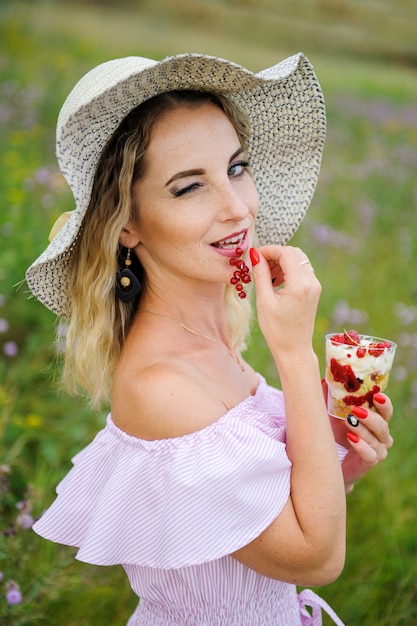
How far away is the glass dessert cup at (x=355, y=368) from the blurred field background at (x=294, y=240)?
836 mm

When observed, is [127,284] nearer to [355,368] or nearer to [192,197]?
[192,197]

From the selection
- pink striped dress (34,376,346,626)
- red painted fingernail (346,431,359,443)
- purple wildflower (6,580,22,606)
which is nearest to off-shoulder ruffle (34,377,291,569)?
pink striped dress (34,376,346,626)

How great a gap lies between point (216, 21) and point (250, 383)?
4.95 m

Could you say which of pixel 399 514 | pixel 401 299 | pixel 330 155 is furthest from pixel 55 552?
pixel 330 155

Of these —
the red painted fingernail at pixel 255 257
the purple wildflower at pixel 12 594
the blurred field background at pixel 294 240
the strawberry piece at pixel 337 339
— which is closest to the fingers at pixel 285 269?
the red painted fingernail at pixel 255 257

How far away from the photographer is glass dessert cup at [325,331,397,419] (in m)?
1.49

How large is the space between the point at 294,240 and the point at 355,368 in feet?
10.1

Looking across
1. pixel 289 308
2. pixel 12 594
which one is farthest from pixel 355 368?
pixel 12 594

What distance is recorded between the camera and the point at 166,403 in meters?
1.30

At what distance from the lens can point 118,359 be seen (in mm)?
1597

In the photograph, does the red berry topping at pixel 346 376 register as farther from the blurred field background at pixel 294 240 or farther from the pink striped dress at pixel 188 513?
the blurred field background at pixel 294 240

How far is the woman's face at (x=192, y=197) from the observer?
1.43 meters

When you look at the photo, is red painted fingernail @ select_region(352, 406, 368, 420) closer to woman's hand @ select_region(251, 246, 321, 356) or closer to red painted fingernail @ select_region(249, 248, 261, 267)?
woman's hand @ select_region(251, 246, 321, 356)

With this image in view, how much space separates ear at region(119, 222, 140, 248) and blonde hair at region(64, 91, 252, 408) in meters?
0.03
